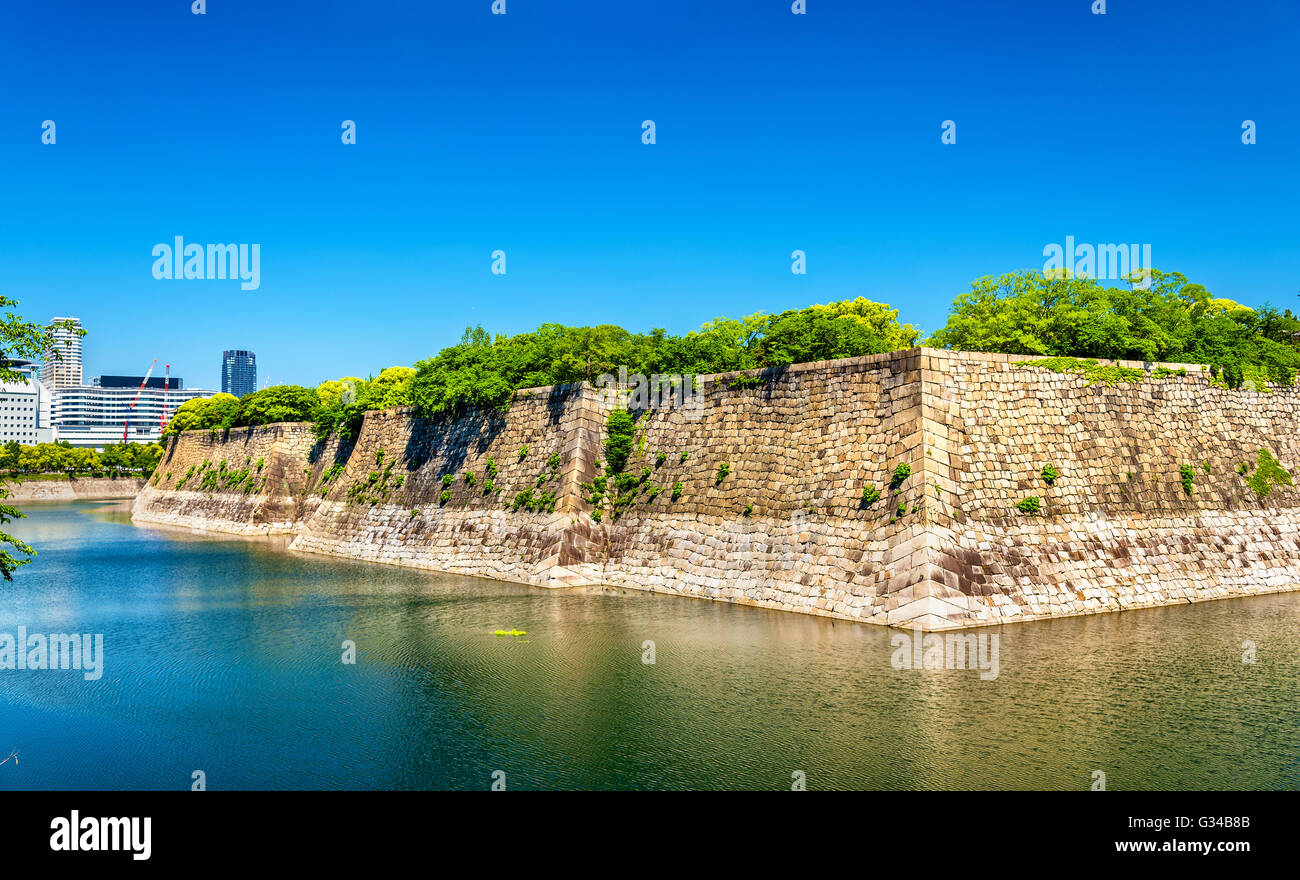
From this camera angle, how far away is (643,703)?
45.3 ft

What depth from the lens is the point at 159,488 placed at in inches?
2420

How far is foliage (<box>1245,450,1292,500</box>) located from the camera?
927 inches

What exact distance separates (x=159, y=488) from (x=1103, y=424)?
202 feet

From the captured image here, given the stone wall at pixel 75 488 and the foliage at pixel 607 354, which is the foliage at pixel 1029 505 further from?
the stone wall at pixel 75 488

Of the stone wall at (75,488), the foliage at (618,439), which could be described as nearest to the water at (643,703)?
the foliage at (618,439)

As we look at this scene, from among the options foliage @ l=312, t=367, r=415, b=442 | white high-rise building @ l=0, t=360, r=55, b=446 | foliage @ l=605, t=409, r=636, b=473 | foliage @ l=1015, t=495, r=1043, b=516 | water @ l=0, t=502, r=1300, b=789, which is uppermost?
white high-rise building @ l=0, t=360, r=55, b=446

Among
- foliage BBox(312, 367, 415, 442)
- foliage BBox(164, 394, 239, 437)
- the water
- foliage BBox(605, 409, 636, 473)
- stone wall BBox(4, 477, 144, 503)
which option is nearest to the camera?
the water

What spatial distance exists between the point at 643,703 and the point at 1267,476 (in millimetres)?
20309

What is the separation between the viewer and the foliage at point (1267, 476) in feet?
77.3

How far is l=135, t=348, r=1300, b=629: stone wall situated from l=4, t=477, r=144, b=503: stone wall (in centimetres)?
7955

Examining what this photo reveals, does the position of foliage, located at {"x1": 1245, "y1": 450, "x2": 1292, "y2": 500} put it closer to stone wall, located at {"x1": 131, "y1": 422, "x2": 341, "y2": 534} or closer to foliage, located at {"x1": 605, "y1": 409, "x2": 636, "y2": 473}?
foliage, located at {"x1": 605, "y1": 409, "x2": 636, "y2": 473}

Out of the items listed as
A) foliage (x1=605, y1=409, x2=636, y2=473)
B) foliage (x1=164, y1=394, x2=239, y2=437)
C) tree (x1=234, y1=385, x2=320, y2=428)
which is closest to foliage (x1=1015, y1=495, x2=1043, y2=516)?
foliage (x1=605, y1=409, x2=636, y2=473)

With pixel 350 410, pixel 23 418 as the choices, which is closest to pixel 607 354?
pixel 350 410
